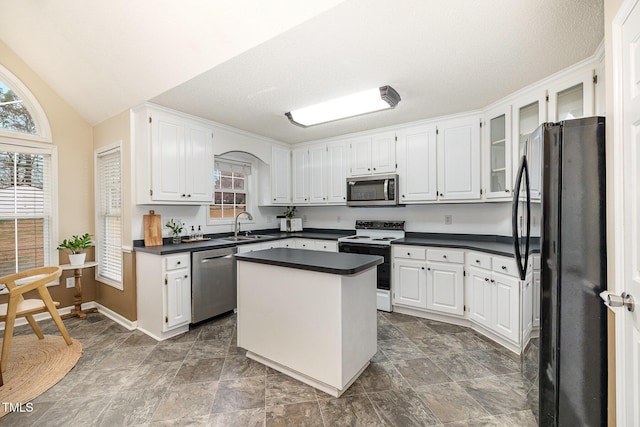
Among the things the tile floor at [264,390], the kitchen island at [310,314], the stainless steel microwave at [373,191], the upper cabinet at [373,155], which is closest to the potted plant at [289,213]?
the stainless steel microwave at [373,191]

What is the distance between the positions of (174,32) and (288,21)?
3.24 feet

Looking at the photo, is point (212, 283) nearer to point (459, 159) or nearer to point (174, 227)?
point (174, 227)

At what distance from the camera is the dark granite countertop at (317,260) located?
1899 millimetres

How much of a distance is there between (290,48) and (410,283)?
2691mm

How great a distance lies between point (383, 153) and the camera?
12.6 ft

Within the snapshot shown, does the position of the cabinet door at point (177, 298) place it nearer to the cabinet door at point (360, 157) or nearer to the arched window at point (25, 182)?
the arched window at point (25, 182)

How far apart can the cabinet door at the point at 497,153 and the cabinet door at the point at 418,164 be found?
556 mm

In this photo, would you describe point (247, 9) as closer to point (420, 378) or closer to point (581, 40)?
point (581, 40)

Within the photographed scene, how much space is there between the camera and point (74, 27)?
2.44 metres

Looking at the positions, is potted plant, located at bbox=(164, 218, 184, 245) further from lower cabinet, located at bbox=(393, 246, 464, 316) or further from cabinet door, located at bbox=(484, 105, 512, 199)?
cabinet door, located at bbox=(484, 105, 512, 199)

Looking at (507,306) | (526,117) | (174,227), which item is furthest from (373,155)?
(174,227)

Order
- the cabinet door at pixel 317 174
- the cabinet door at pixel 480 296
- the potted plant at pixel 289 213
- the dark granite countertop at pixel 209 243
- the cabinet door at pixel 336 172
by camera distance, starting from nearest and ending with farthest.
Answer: the cabinet door at pixel 480 296 < the dark granite countertop at pixel 209 243 < the cabinet door at pixel 336 172 < the cabinet door at pixel 317 174 < the potted plant at pixel 289 213

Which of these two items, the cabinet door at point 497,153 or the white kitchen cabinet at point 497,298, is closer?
the white kitchen cabinet at point 497,298

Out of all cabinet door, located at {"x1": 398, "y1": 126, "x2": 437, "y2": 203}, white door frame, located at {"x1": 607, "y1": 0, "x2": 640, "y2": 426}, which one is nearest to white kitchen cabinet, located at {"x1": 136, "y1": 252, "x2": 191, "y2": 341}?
cabinet door, located at {"x1": 398, "y1": 126, "x2": 437, "y2": 203}
